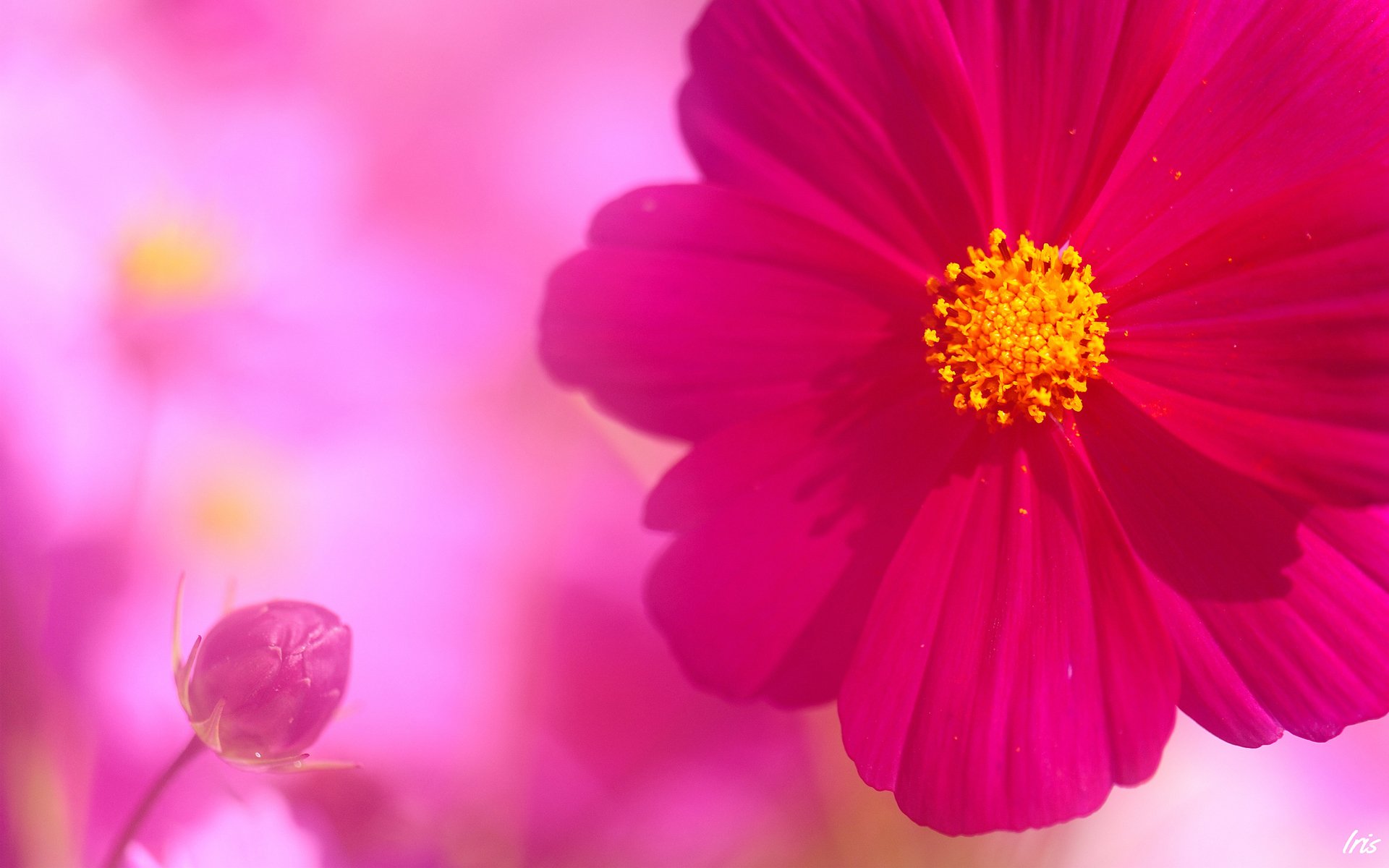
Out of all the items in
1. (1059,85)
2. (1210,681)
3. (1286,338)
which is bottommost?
(1210,681)

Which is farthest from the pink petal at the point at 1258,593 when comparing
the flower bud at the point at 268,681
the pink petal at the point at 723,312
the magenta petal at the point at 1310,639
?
the flower bud at the point at 268,681

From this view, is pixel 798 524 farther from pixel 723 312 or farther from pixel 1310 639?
pixel 1310 639


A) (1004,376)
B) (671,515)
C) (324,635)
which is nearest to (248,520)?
(324,635)

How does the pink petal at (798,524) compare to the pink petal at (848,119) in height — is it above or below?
below

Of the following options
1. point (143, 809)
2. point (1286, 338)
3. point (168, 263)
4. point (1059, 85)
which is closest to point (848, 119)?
point (1059, 85)

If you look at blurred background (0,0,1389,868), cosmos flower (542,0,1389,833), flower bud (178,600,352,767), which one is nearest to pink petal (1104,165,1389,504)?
cosmos flower (542,0,1389,833)

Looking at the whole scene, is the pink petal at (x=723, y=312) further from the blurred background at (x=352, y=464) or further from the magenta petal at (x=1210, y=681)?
the magenta petal at (x=1210, y=681)
